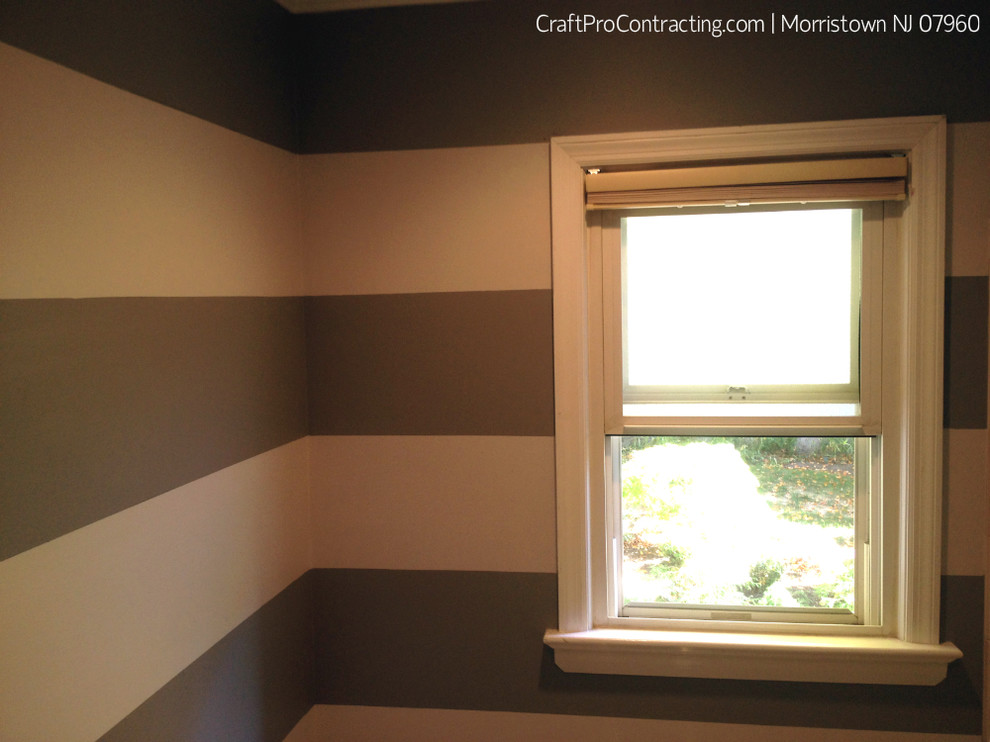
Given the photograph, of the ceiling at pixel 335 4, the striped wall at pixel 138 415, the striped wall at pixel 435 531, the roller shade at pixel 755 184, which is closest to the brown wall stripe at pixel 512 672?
the striped wall at pixel 435 531

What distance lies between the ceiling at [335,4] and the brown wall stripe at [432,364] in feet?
2.57

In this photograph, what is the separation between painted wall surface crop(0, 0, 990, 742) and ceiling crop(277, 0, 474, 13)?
2 cm

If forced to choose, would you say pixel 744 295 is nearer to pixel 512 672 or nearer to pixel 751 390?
pixel 751 390

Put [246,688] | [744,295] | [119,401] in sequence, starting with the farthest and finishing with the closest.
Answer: [744,295], [246,688], [119,401]

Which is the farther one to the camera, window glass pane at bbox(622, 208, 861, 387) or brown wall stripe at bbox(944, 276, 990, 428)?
window glass pane at bbox(622, 208, 861, 387)

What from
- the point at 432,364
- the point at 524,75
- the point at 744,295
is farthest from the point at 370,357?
the point at 744,295

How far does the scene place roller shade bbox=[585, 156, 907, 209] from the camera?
1801mm

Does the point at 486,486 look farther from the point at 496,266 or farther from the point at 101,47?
the point at 101,47

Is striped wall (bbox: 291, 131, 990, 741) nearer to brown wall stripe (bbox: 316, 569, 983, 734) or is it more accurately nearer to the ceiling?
brown wall stripe (bbox: 316, 569, 983, 734)

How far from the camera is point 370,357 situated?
2.04 metres

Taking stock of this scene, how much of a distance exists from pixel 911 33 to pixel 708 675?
1719 millimetres

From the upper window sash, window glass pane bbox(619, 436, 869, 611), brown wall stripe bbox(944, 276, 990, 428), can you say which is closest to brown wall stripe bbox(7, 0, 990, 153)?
the upper window sash

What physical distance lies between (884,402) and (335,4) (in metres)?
1.81

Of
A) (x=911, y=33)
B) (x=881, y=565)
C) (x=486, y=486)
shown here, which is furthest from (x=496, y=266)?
(x=881, y=565)
